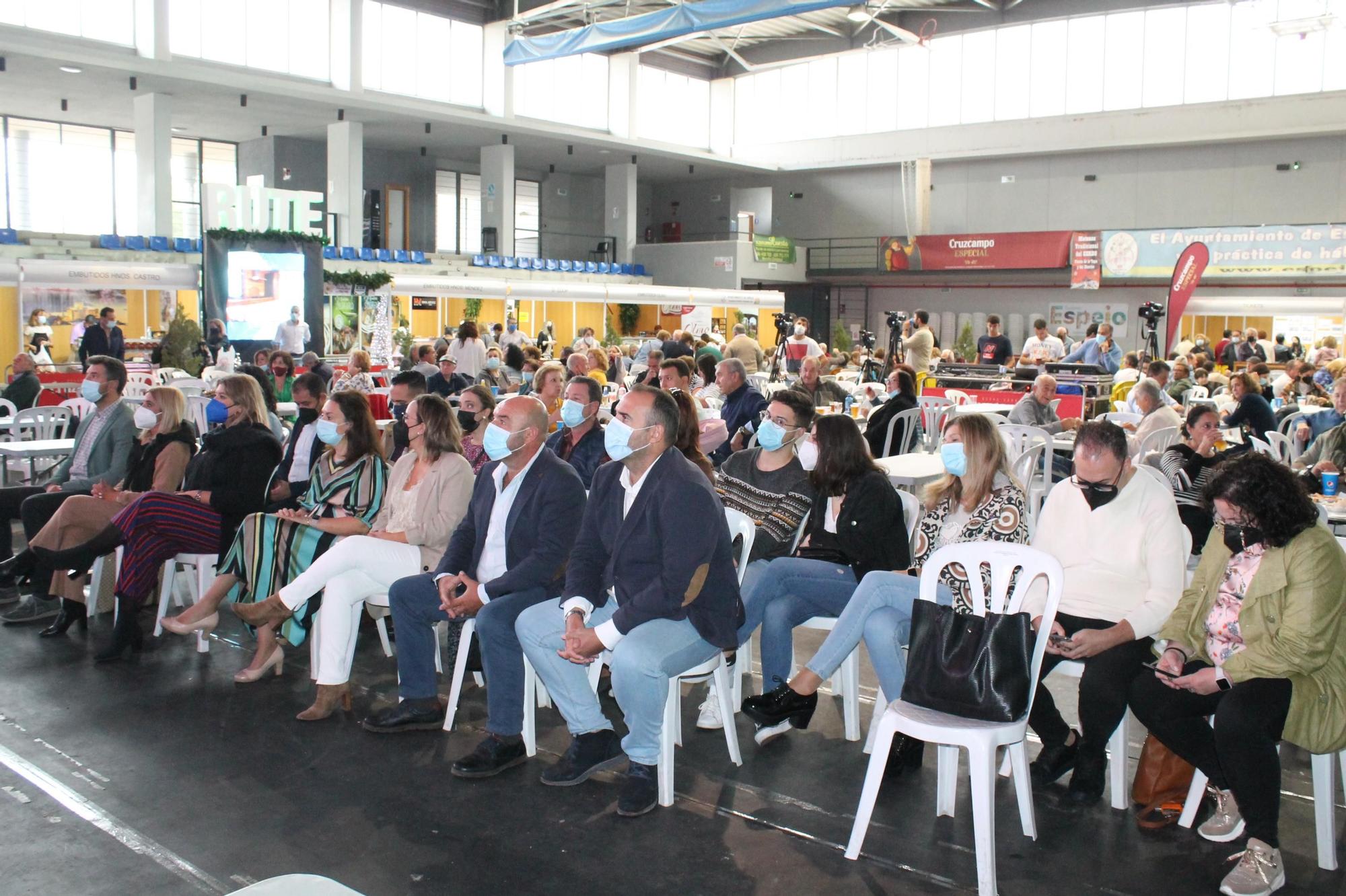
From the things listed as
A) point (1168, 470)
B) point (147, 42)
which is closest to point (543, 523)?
point (1168, 470)

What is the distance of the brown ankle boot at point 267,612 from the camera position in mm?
3955

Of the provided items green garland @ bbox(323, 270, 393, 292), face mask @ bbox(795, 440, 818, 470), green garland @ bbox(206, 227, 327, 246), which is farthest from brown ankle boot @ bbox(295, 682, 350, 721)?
green garland @ bbox(323, 270, 393, 292)

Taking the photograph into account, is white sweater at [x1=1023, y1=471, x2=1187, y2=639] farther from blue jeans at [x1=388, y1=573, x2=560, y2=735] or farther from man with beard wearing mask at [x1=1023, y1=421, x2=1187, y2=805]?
blue jeans at [x1=388, y1=573, x2=560, y2=735]

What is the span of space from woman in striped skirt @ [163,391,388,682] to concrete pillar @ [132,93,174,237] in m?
15.7

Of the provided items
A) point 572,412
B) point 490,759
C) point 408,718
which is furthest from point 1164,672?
point 572,412

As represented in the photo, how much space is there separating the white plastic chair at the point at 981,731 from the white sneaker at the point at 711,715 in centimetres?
75

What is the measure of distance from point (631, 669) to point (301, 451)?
91.1 inches

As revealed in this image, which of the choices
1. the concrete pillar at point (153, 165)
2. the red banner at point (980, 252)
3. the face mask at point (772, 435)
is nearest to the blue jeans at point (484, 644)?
the face mask at point (772, 435)

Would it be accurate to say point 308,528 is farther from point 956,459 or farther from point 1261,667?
point 1261,667

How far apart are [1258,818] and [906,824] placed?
862mm

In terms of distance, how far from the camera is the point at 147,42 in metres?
17.4

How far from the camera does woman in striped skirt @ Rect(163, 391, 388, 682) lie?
4094 millimetres

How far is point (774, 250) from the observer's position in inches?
1036

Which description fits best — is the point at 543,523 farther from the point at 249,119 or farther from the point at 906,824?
the point at 249,119
